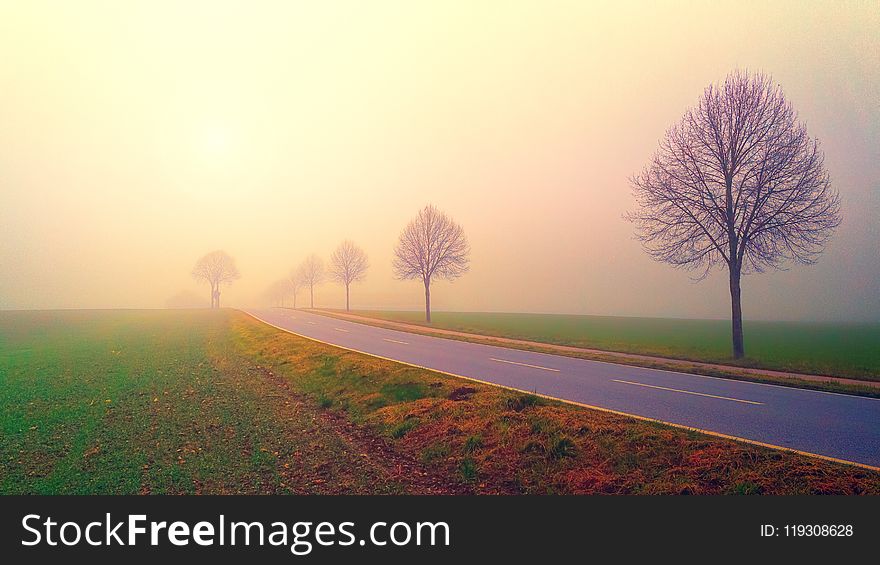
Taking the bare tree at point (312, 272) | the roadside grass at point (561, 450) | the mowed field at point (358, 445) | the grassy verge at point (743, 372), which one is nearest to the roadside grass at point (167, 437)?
the mowed field at point (358, 445)

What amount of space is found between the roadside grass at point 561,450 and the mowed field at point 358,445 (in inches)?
1.2

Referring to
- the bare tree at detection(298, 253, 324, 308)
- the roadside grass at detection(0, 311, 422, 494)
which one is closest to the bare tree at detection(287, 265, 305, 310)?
the bare tree at detection(298, 253, 324, 308)

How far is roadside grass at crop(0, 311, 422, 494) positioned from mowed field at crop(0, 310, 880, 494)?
37 mm

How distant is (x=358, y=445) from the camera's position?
8242mm

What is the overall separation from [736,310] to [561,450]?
61.5 feet

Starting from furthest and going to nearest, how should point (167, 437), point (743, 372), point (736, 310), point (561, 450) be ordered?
point (736, 310) < point (743, 372) < point (167, 437) < point (561, 450)

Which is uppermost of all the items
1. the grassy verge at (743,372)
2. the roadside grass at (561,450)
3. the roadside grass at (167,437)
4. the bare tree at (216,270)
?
the bare tree at (216,270)

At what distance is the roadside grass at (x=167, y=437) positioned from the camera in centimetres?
634

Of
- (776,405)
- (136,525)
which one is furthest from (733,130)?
(136,525)

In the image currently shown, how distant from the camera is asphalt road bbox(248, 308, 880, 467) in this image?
24.5ft

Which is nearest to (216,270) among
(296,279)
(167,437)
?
(296,279)

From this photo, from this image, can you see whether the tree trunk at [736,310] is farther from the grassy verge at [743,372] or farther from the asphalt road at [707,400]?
the asphalt road at [707,400]

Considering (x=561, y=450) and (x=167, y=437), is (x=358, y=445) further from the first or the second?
(x=167, y=437)

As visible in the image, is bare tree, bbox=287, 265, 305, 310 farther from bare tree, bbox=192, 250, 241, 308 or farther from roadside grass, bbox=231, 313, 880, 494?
roadside grass, bbox=231, 313, 880, 494
